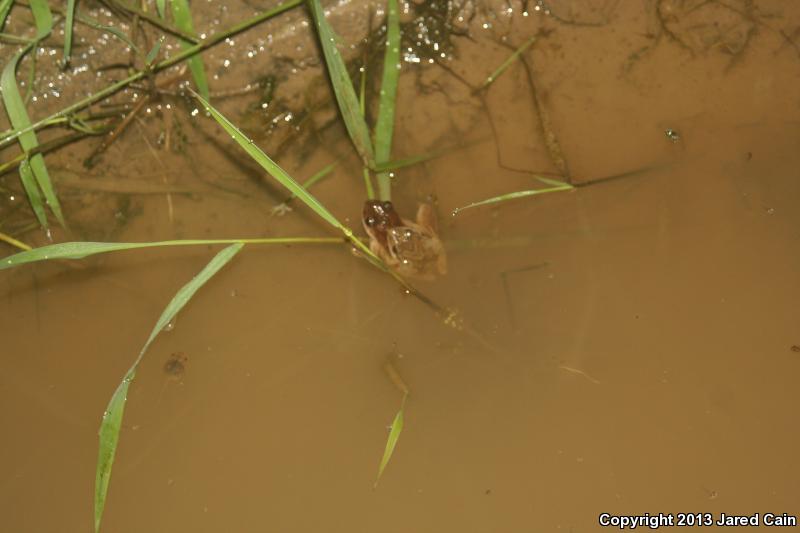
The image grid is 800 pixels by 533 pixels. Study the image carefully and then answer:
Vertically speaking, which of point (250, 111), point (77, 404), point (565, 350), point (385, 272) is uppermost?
point (250, 111)

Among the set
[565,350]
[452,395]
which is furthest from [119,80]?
[565,350]

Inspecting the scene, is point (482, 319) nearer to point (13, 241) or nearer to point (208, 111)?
point (208, 111)

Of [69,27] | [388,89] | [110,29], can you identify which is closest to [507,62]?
[388,89]

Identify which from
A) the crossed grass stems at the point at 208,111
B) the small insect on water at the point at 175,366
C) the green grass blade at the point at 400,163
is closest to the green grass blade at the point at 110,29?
the crossed grass stems at the point at 208,111

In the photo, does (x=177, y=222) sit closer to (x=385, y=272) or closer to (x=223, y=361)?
(x=223, y=361)

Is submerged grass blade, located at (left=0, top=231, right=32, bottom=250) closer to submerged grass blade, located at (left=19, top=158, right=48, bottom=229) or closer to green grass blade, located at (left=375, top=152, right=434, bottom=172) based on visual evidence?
submerged grass blade, located at (left=19, top=158, right=48, bottom=229)

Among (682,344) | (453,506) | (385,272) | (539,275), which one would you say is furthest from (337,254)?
(682,344)

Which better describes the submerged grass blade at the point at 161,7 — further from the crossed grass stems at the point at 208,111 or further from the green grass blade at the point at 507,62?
the green grass blade at the point at 507,62

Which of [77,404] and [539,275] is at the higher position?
[539,275]
